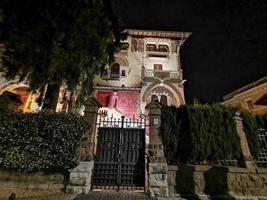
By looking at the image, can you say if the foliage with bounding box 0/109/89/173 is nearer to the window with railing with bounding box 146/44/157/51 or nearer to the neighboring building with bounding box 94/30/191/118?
the neighboring building with bounding box 94/30/191/118

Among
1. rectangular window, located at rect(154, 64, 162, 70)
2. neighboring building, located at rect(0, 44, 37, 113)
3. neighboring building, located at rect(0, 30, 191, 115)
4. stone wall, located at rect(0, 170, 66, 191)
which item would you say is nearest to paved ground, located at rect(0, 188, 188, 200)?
stone wall, located at rect(0, 170, 66, 191)

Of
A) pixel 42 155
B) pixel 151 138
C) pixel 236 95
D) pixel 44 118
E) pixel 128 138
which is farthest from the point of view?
pixel 236 95

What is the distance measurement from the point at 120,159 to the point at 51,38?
18.4ft

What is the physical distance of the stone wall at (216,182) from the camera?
6.04 metres

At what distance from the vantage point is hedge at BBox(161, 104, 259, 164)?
7.23 m

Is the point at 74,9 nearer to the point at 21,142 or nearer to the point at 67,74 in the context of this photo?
the point at 67,74

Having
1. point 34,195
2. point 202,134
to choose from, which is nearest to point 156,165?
point 202,134

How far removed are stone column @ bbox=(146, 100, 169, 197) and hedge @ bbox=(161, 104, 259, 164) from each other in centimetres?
74

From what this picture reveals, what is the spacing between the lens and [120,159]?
6.94 metres

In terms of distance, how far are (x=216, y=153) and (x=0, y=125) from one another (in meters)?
8.58

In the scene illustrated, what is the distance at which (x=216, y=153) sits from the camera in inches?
283

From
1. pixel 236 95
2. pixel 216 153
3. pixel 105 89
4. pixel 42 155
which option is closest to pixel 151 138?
pixel 216 153

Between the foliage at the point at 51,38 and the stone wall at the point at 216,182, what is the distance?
5932mm

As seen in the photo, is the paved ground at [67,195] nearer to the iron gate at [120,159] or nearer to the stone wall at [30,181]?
the stone wall at [30,181]
